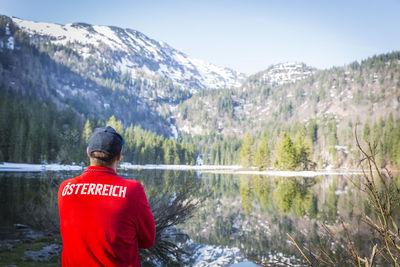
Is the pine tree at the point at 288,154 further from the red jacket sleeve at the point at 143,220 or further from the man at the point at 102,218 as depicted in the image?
the man at the point at 102,218

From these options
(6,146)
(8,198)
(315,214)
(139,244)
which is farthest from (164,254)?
(6,146)

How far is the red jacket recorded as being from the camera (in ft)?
7.76

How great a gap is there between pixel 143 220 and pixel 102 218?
341mm

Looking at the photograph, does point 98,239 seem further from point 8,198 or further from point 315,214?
point 8,198

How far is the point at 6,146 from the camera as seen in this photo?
193ft

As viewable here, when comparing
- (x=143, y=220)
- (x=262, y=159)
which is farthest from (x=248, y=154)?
(x=143, y=220)

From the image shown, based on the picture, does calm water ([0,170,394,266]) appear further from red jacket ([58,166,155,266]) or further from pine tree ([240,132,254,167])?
pine tree ([240,132,254,167])

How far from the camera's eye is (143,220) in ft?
8.18

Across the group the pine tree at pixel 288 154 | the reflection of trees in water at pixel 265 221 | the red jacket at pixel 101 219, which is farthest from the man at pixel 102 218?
the pine tree at pixel 288 154

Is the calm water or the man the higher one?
the man

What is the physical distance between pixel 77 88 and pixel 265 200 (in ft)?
645

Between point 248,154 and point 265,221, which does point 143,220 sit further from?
point 248,154

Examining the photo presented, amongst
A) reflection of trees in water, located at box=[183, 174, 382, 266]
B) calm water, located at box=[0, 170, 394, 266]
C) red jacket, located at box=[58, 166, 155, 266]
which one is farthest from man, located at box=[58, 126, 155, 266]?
reflection of trees in water, located at box=[183, 174, 382, 266]

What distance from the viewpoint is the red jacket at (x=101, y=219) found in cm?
237
